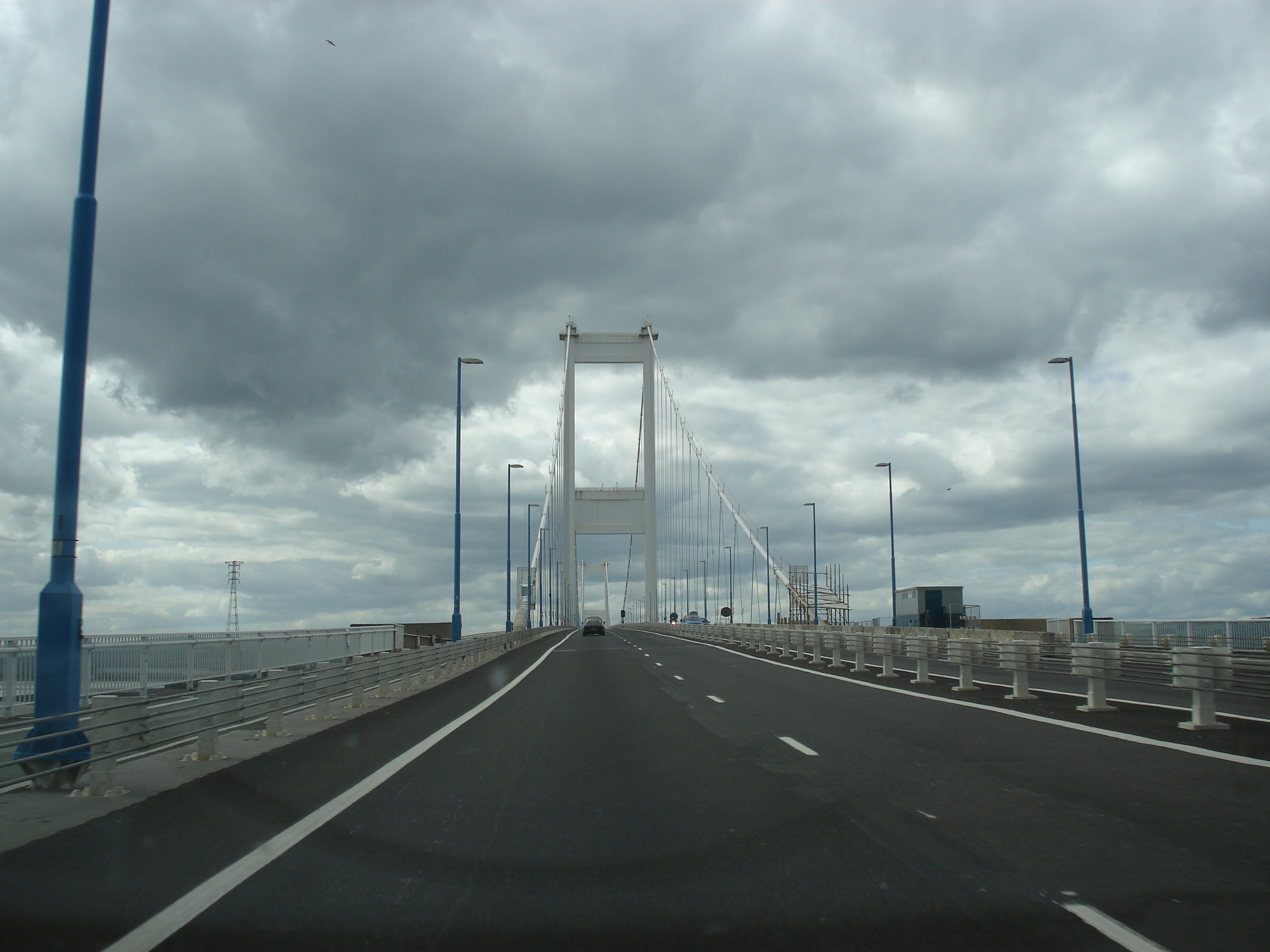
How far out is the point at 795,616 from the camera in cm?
10906

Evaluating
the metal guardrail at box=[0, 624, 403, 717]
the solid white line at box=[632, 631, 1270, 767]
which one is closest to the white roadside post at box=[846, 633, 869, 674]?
the solid white line at box=[632, 631, 1270, 767]

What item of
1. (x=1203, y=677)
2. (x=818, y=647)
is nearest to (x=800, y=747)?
(x=1203, y=677)

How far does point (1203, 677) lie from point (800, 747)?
16.2 feet

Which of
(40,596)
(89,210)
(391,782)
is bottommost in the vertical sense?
(391,782)

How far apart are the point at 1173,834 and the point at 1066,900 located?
1.99 meters

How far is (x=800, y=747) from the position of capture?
11992mm

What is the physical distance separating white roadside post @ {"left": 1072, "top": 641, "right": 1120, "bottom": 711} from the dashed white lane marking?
17.2 ft

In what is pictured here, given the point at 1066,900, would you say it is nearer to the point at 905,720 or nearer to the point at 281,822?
the point at 281,822

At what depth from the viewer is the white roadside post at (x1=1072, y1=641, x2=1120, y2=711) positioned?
1538cm

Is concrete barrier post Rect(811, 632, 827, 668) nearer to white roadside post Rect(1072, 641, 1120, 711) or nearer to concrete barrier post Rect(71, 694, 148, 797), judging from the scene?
white roadside post Rect(1072, 641, 1120, 711)

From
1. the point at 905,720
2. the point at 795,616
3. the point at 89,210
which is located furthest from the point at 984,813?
the point at 795,616

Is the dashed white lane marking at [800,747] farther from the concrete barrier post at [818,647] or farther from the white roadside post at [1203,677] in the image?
the concrete barrier post at [818,647]

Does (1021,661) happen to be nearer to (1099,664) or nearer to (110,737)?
(1099,664)

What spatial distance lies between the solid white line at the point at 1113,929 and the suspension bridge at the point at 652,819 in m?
0.02
